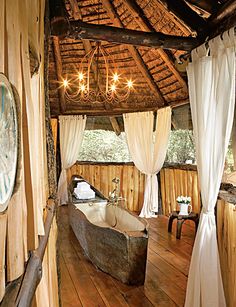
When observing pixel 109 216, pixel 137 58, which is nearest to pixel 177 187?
pixel 109 216

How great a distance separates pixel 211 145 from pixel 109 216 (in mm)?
2544

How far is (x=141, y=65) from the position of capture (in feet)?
18.0

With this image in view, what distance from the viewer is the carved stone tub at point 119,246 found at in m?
2.96

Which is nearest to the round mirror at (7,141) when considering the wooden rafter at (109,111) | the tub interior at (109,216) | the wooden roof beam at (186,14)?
the wooden roof beam at (186,14)

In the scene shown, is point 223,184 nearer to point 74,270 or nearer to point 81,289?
point 81,289

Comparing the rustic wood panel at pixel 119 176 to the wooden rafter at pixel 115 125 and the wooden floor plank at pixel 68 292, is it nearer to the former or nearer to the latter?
the wooden rafter at pixel 115 125

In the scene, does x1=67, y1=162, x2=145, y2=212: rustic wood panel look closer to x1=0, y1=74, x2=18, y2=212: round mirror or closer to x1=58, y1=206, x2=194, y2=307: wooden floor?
x1=58, y1=206, x2=194, y2=307: wooden floor

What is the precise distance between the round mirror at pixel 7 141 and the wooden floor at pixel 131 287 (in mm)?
2184

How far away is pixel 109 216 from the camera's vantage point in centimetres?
456

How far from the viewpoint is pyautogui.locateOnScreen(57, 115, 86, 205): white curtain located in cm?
674

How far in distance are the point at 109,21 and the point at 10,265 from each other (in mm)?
4420

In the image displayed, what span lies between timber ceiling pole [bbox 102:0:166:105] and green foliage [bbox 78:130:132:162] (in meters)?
1.54

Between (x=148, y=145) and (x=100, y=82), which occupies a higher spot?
(x=100, y=82)

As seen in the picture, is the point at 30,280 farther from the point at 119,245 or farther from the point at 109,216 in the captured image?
the point at 109,216
